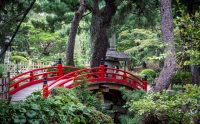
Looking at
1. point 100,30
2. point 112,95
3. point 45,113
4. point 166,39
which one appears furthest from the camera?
point 112,95

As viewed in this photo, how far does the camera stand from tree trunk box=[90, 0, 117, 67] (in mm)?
11578

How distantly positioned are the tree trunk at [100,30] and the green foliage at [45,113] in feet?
21.1

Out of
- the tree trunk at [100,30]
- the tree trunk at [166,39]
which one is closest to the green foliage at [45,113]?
the tree trunk at [166,39]

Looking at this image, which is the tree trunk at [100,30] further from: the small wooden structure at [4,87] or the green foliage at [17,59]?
the green foliage at [17,59]

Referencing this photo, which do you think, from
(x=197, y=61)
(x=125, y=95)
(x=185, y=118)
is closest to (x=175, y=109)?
(x=185, y=118)

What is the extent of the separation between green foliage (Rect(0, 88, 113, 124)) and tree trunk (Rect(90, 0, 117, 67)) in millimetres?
6433

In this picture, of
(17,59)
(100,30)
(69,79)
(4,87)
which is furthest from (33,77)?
(17,59)

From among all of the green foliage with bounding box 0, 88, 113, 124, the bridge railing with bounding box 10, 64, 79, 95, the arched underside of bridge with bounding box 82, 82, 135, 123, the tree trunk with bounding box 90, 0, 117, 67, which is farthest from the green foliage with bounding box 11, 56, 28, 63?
the green foliage with bounding box 0, 88, 113, 124

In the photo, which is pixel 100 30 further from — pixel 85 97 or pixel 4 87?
pixel 4 87

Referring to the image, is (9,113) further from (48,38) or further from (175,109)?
(48,38)

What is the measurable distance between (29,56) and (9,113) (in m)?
17.5

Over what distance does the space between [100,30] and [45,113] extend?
27.0 feet

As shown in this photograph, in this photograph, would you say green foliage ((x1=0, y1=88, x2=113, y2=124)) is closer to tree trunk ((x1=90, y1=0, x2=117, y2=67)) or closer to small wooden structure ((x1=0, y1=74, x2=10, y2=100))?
small wooden structure ((x1=0, y1=74, x2=10, y2=100))

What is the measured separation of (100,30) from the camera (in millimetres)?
11898
